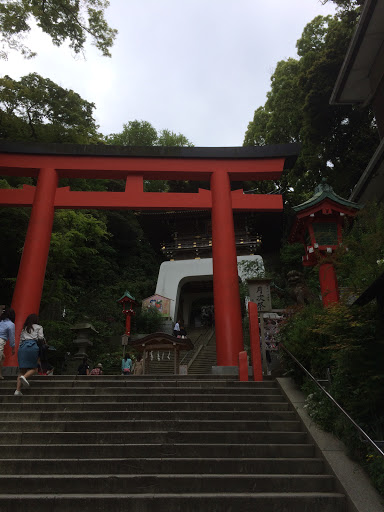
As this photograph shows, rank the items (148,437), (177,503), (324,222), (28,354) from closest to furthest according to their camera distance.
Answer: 1. (177,503)
2. (148,437)
3. (28,354)
4. (324,222)

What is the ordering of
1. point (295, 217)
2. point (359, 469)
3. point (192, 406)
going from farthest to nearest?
1. point (295, 217)
2. point (192, 406)
3. point (359, 469)

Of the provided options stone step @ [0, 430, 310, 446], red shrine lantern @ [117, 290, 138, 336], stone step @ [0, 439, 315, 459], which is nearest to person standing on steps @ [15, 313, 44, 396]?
stone step @ [0, 430, 310, 446]

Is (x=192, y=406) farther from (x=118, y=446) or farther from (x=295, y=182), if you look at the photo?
(x=295, y=182)

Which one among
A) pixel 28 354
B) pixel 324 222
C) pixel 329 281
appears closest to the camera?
pixel 28 354

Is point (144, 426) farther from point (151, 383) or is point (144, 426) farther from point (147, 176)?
point (147, 176)

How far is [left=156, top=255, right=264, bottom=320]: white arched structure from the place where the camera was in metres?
19.6

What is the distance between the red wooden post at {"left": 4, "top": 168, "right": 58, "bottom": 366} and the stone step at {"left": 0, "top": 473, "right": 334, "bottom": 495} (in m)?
4.77

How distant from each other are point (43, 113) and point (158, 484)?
17994 millimetres

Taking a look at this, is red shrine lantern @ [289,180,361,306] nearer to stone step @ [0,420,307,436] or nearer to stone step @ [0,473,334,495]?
stone step @ [0,420,307,436]

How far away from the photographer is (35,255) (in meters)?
8.74

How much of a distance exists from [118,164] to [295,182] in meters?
15.0

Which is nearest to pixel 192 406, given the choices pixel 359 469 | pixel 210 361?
pixel 359 469

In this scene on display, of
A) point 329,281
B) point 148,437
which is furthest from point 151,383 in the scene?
point 329,281

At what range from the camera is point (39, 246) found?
886 cm
